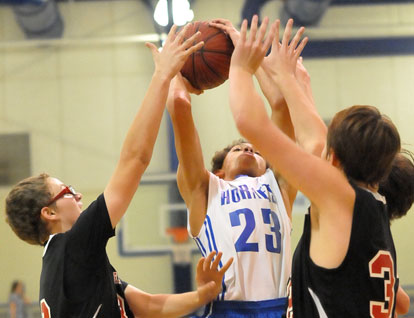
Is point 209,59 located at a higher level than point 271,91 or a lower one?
higher

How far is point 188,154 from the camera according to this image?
10.3 feet

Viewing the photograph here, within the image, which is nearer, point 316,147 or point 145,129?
point 316,147

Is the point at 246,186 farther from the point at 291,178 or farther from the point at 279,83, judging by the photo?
the point at 291,178

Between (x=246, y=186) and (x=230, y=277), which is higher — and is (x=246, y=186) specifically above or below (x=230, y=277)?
above

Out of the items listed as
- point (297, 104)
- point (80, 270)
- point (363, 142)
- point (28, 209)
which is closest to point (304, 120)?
point (297, 104)

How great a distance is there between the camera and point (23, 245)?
27.9 feet

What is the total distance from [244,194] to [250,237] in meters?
0.23

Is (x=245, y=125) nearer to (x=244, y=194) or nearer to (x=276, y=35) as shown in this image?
(x=276, y=35)

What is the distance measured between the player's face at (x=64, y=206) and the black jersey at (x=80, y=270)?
0.22 metres

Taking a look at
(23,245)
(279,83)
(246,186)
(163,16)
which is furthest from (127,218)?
(279,83)

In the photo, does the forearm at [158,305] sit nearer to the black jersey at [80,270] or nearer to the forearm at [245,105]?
the black jersey at [80,270]

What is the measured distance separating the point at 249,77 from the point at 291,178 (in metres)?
0.41

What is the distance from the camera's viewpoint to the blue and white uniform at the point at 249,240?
302cm

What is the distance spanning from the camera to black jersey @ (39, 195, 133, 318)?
2549 mm
